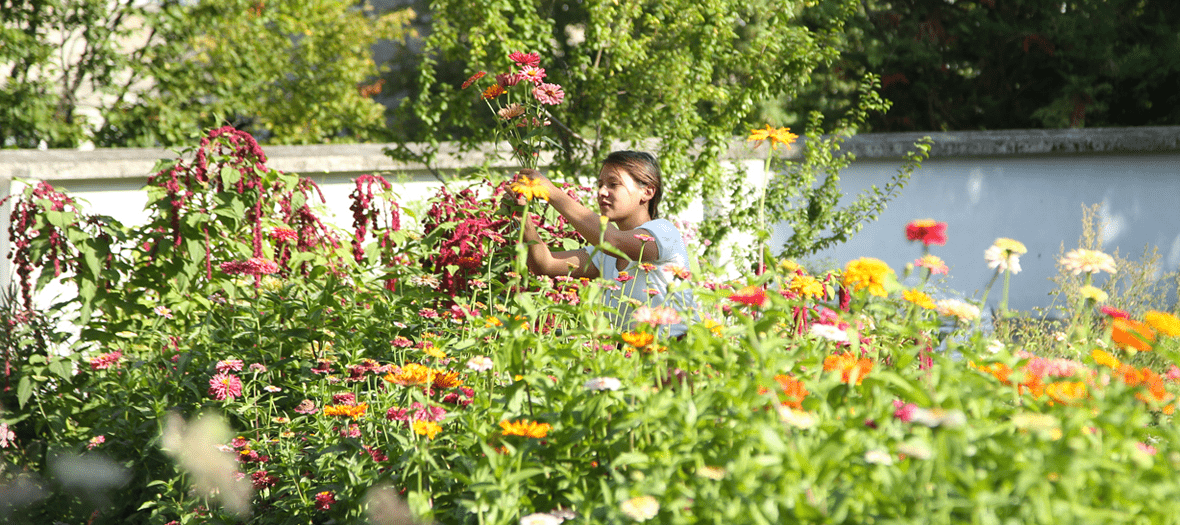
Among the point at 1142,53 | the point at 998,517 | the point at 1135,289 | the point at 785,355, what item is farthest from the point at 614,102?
the point at 1142,53

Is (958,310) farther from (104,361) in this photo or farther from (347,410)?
(104,361)

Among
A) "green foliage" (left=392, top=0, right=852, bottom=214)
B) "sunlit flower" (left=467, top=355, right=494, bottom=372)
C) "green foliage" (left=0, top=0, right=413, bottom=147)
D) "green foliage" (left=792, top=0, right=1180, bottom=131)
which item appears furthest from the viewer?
"green foliage" (left=792, top=0, right=1180, bottom=131)

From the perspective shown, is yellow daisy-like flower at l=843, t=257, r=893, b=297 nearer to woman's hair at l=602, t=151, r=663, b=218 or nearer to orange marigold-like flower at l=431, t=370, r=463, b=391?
orange marigold-like flower at l=431, t=370, r=463, b=391

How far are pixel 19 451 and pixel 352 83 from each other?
7020mm

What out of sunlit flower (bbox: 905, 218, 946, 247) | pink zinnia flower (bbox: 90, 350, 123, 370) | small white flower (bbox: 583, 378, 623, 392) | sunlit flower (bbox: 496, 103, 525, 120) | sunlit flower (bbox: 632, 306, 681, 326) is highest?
sunlit flower (bbox: 496, 103, 525, 120)

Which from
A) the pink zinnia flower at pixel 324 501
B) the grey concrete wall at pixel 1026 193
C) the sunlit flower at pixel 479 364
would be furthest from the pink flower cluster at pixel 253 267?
the grey concrete wall at pixel 1026 193

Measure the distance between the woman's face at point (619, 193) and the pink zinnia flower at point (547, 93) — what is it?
1.24 ft

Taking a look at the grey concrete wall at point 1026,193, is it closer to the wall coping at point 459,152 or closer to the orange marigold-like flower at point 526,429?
the wall coping at point 459,152

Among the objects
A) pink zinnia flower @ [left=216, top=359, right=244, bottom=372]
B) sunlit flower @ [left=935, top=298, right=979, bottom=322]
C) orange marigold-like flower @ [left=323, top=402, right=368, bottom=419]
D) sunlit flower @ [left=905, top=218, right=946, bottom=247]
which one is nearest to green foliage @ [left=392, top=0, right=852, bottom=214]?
pink zinnia flower @ [left=216, top=359, right=244, bottom=372]

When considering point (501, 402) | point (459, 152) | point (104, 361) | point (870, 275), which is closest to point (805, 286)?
point (870, 275)

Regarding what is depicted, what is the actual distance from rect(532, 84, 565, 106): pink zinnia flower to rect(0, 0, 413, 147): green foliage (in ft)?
11.8

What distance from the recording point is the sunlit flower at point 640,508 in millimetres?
1189

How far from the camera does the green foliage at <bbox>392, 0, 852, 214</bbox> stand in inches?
179

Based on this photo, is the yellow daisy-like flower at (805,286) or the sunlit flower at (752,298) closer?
the sunlit flower at (752,298)
